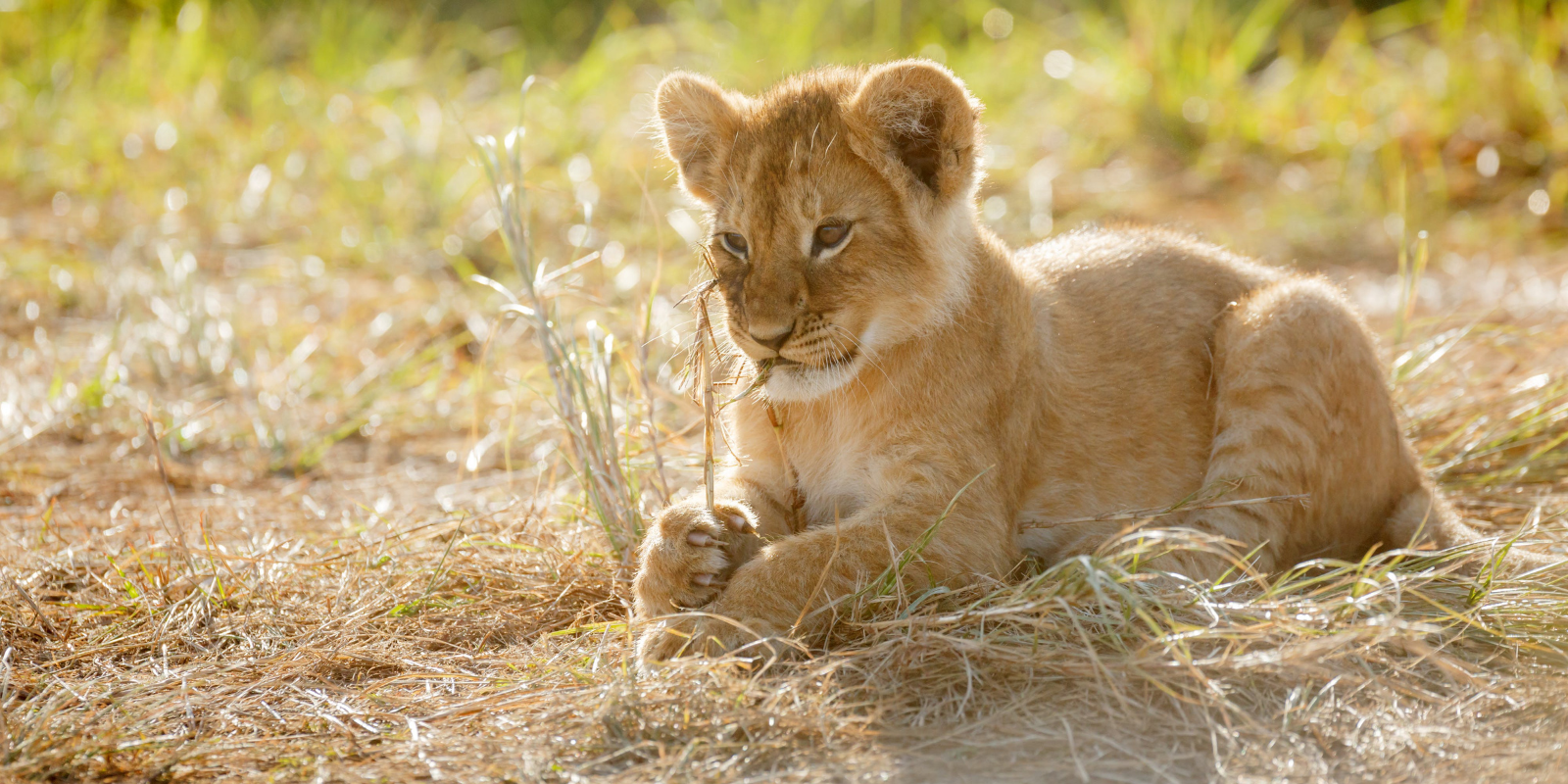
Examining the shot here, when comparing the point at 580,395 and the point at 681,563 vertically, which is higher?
the point at 580,395

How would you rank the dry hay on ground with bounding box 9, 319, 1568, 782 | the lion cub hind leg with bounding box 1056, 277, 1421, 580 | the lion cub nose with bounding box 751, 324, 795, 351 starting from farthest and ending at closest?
the lion cub hind leg with bounding box 1056, 277, 1421, 580
the lion cub nose with bounding box 751, 324, 795, 351
the dry hay on ground with bounding box 9, 319, 1568, 782

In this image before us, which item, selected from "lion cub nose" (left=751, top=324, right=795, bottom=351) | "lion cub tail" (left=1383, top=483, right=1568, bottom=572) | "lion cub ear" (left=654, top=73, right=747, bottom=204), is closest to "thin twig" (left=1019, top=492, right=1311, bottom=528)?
"lion cub tail" (left=1383, top=483, right=1568, bottom=572)

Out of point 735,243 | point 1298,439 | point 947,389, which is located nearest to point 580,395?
point 735,243

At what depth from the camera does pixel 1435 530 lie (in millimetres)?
3990

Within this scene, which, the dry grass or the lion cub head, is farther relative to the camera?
the lion cub head

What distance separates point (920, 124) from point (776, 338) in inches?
29.2

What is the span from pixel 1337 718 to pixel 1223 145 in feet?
23.9

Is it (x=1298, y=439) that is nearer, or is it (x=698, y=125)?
(x=698, y=125)

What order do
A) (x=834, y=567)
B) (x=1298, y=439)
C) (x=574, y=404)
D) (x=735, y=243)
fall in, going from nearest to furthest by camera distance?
(x=834, y=567) < (x=735, y=243) < (x=1298, y=439) < (x=574, y=404)

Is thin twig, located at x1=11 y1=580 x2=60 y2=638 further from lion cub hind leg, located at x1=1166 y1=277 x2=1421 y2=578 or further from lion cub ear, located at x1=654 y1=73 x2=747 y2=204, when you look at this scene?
lion cub hind leg, located at x1=1166 y1=277 x2=1421 y2=578

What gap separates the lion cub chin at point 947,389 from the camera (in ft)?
11.2

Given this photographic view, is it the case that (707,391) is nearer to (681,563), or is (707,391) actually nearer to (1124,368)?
(681,563)

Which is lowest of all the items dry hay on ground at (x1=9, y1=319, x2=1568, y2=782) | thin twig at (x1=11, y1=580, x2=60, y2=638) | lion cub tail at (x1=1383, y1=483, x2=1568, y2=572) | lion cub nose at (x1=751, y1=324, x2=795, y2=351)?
lion cub tail at (x1=1383, y1=483, x2=1568, y2=572)

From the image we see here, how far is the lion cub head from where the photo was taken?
11.2 feet
